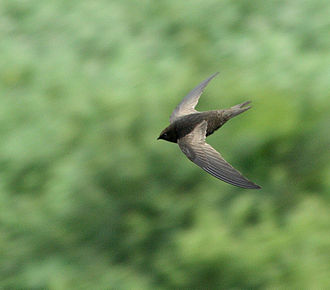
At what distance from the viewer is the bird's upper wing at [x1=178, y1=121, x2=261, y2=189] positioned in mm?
3824

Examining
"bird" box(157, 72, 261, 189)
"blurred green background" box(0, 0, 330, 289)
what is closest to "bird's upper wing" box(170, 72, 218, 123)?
"bird" box(157, 72, 261, 189)

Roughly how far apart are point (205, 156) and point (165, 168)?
2.33 metres

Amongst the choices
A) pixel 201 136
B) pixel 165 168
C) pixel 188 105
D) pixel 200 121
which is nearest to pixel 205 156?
pixel 201 136

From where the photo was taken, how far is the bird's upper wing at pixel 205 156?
3824mm

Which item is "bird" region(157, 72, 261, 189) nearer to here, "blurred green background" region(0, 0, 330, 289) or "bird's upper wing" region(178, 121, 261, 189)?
"bird's upper wing" region(178, 121, 261, 189)

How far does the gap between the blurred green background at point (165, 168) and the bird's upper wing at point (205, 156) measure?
5.61 ft

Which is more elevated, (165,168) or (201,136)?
(165,168)

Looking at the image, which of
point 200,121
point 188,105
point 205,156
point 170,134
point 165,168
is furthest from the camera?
point 165,168

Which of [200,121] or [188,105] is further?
[188,105]

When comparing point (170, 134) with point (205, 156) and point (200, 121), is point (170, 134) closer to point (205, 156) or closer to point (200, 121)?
point (200, 121)

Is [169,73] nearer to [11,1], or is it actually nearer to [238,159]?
[238,159]

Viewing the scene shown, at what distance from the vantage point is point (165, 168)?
642 centimetres

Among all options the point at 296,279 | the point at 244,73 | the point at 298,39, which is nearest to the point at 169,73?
the point at 244,73

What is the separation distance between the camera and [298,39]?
7.53m
